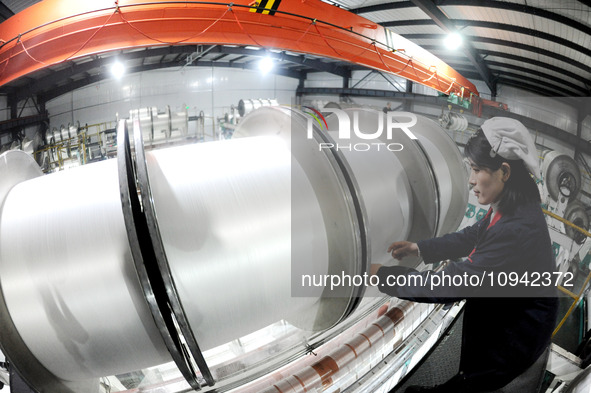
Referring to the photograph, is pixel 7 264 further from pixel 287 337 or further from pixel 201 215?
pixel 287 337

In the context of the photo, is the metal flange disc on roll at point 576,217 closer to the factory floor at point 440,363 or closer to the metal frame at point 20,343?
the factory floor at point 440,363

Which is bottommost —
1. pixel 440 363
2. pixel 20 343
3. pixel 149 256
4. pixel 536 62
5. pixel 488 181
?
pixel 440 363

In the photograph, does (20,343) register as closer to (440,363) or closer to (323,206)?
(323,206)

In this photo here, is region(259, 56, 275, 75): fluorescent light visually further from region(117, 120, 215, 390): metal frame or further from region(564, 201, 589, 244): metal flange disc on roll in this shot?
region(564, 201, 589, 244): metal flange disc on roll

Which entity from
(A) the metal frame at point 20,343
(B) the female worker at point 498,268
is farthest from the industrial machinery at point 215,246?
(B) the female worker at point 498,268

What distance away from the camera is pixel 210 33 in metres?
0.56

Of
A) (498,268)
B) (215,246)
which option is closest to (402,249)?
(498,268)

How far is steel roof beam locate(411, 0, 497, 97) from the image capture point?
0.53m

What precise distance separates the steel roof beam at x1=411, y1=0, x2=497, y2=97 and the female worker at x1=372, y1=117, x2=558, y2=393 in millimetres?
88

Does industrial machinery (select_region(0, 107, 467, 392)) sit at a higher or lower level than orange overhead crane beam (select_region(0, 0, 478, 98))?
lower

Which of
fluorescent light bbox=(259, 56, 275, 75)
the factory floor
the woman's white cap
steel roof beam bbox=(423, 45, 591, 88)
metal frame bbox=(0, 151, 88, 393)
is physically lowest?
the factory floor

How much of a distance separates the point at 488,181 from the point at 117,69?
0.73m

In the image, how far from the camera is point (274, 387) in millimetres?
621

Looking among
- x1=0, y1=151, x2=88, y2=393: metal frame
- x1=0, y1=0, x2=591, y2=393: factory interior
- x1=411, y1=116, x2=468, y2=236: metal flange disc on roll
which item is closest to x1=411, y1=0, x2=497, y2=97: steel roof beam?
Answer: x1=0, y1=0, x2=591, y2=393: factory interior
